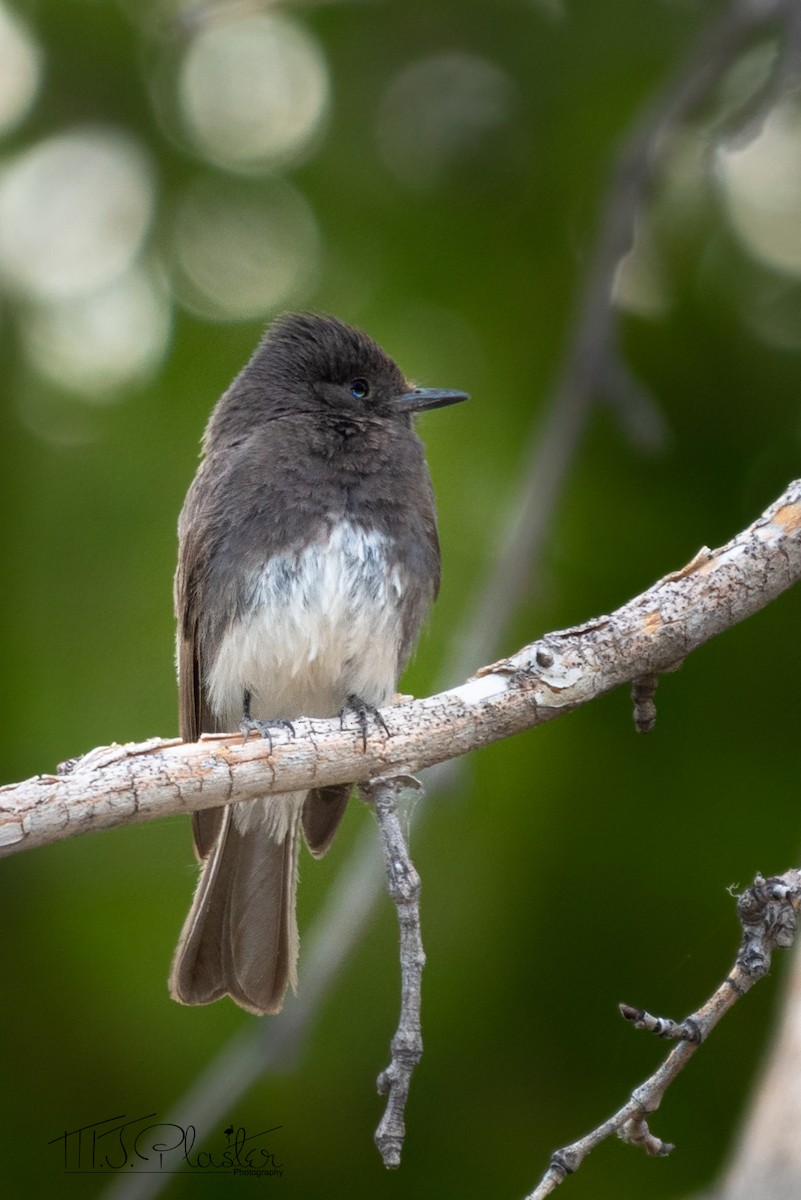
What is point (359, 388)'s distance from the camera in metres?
4.60

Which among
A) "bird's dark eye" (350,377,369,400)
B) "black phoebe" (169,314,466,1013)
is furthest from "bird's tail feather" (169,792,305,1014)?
"bird's dark eye" (350,377,369,400)

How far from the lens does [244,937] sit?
3.97 meters

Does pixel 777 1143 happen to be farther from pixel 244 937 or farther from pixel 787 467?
pixel 787 467

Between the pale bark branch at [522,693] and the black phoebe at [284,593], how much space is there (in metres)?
0.95

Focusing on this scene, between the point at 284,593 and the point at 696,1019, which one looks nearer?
the point at 696,1019

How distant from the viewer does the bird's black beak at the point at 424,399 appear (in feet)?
14.1

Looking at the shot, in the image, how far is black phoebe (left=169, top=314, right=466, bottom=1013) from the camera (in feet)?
13.3

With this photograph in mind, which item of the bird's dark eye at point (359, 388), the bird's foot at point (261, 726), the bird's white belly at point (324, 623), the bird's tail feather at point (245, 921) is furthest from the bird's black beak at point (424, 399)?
the bird's tail feather at point (245, 921)

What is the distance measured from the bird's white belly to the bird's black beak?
1.43 ft

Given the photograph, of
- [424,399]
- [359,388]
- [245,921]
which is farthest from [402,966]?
[359,388]

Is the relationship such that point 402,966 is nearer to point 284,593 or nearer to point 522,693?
point 522,693

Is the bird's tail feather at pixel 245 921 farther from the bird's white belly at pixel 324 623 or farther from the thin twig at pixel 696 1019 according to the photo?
the thin twig at pixel 696 1019

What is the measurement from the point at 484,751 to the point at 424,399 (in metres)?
0.96

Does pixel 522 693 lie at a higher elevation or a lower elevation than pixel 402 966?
higher
